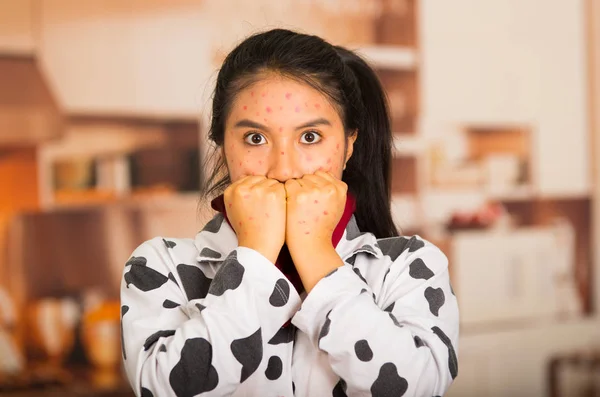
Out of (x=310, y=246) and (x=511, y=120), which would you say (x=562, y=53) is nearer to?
(x=511, y=120)

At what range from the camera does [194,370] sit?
2.93 feet

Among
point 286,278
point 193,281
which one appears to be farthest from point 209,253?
point 286,278

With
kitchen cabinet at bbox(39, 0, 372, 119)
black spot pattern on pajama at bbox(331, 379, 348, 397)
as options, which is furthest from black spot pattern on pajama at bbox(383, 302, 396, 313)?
kitchen cabinet at bbox(39, 0, 372, 119)

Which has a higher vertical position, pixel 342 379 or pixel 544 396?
pixel 342 379

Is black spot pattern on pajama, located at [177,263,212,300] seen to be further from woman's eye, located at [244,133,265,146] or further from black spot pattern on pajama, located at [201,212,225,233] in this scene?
woman's eye, located at [244,133,265,146]

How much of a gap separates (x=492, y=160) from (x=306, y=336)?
3259 millimetres

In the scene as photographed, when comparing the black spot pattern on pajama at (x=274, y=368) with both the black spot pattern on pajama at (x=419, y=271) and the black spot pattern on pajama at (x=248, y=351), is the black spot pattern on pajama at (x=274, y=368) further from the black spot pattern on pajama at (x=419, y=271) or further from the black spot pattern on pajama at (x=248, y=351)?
the black spot pattern on pajama at (x=419, y=271)

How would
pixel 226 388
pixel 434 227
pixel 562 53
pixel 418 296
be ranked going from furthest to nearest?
pixel 562 53 → pixel 434 227 → pixel 418 296 → pixel 226 388

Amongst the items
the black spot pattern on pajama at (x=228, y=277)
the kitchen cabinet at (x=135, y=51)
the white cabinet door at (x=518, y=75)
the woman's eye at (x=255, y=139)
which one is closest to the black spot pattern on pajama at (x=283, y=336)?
the black spot pattern on pajama at (x=228, y=277)

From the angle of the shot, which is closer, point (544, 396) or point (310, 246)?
point (310, 246)

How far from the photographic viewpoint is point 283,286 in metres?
0.94

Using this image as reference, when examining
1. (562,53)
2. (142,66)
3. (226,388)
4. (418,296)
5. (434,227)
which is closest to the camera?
(226,388)

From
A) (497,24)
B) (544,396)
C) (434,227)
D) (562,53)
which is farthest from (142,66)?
(544,396)

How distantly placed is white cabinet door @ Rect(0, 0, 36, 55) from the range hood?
5cm
